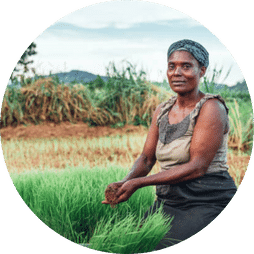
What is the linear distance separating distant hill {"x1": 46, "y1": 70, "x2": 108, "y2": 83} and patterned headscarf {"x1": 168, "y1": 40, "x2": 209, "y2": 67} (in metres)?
1.09

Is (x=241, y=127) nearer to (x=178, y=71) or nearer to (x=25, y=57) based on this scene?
(x=178, y=71)

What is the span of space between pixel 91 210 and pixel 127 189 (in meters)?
0.62

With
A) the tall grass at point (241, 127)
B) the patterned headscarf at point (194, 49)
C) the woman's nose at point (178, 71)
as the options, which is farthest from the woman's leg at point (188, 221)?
the patterned headscarf at point (194, 49)

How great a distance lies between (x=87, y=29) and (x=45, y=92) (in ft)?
3.34

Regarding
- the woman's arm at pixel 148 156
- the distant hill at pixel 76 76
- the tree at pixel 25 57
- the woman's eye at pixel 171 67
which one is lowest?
the woman's arm at pixel 148 156

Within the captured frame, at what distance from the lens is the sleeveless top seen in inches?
145

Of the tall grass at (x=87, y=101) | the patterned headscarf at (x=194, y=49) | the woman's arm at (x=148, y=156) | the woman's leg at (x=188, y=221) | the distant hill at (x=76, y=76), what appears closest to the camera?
the patterned headscarf at (x=194, y=49)

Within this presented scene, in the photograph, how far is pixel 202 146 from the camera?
358cm

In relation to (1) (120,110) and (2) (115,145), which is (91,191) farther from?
(1) (120,110)

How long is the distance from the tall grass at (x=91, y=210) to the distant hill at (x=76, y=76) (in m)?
1.01

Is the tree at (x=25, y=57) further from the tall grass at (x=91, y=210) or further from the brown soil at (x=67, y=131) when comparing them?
the tall grass at (x=91, y=210)

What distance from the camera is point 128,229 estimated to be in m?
3.86

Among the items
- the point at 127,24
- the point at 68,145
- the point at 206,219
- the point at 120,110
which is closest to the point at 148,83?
the point at 120,110

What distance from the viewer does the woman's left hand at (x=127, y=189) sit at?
12.1 ft
